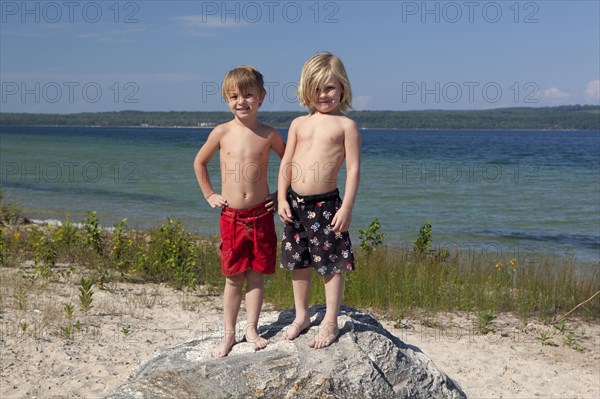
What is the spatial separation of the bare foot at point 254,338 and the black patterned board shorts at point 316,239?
0.49 m

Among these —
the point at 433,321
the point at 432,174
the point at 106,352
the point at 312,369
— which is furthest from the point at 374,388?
the point at 432,174

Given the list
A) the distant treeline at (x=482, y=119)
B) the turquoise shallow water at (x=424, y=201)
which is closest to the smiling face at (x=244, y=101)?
the turquoise shallow water at (x=424, y=201)

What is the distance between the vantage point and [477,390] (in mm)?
6035

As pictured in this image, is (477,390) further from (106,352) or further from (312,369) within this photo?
(106,352)

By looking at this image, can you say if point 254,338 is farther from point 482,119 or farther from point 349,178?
point 482,119

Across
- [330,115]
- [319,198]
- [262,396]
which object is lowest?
[262,396]

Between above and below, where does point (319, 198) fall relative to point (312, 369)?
above

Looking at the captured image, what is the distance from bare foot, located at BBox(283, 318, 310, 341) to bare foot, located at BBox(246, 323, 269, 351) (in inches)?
5.7

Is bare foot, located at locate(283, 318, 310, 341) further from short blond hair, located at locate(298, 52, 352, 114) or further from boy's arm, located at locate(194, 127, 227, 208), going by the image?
short blond hair, located at locate(298, 52, 352, 114)

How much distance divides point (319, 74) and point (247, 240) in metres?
1.13

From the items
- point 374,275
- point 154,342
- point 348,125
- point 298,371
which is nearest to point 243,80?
point 348,125

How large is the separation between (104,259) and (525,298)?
5225mm

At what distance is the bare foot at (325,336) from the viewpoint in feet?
14.6

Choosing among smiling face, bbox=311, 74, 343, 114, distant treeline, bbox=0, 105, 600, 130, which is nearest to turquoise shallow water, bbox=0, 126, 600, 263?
smiling face, bbox=311, 74, 343, 114
